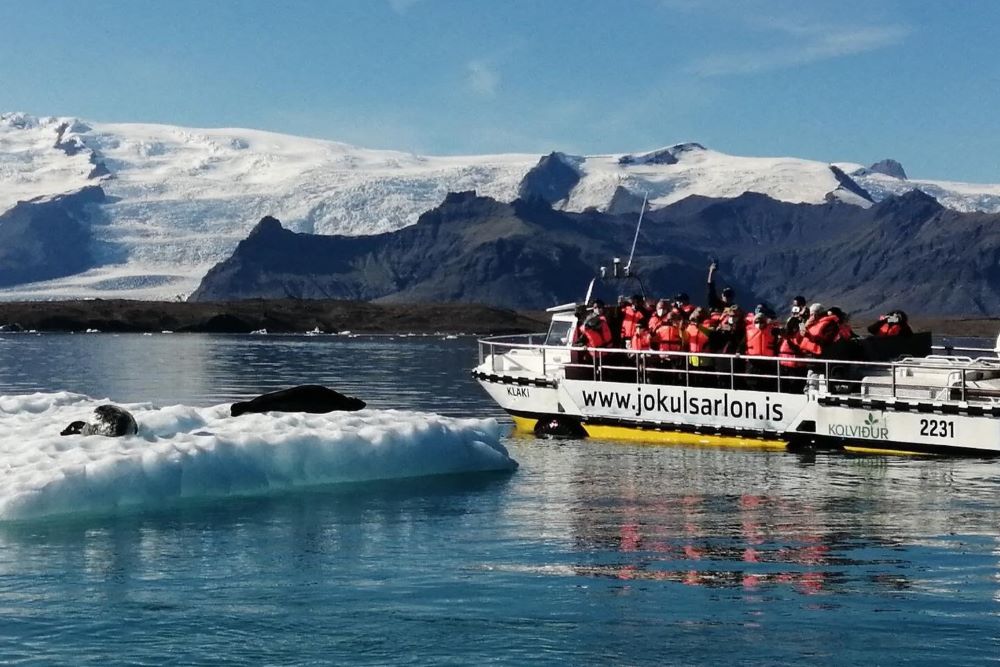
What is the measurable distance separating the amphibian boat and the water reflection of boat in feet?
0.07

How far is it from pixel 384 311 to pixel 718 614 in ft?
540

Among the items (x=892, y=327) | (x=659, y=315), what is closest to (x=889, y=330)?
(x=892, y=327)

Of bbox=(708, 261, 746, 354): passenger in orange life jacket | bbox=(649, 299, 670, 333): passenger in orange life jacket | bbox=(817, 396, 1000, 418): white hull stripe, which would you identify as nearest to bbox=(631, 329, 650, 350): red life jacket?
bbox=(649, 299, 670, 333): passenger in orange life jacket

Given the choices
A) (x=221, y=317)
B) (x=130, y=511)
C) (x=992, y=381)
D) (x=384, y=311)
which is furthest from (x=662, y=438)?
(x=384, y=311)

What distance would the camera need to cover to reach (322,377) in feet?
183

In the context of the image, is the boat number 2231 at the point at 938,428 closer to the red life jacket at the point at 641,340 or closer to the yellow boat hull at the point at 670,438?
the yellow boat hull at the point at 670,438

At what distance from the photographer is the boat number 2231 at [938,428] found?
2469 cm

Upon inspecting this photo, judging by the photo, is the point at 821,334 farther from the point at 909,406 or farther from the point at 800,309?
the point at 909,406

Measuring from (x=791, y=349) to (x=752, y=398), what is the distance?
4.01 ft

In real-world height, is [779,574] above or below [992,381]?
below

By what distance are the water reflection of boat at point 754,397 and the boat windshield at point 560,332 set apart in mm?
28

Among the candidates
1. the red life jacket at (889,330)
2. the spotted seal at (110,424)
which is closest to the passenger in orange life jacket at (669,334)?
the red life jacket at (889,330)

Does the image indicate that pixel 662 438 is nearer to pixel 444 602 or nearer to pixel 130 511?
pixel 130 511

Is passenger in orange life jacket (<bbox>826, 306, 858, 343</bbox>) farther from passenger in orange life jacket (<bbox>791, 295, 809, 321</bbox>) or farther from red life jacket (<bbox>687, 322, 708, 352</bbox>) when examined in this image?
red life jacket (<bbox>687, 322, 708, 352</bbox>)
